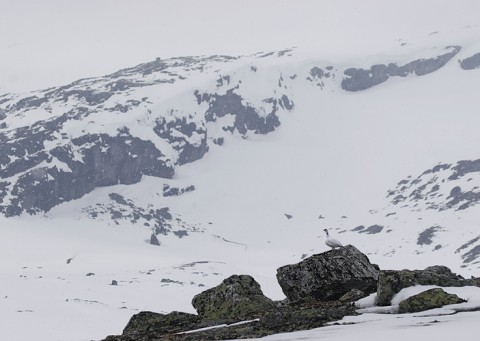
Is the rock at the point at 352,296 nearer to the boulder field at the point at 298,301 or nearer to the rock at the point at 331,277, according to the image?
the boulder field at the point at 298,301

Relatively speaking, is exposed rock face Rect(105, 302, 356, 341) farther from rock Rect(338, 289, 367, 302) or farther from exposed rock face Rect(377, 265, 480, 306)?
exposed rock face Rect(377, 265, 480, 306)

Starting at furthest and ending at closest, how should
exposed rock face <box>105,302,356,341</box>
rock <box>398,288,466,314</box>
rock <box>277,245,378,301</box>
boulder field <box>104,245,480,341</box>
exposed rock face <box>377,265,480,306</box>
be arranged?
rock <box>277,245,378,301</box>
exposed rock face <box>377,265,480,306</box>
boulder field <box>104,245,480,341</box>
rock <box>398,288,466,314</box>
exposed rock face <box>105,302,356,341</box>

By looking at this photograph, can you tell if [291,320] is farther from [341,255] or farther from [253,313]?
[341,255]

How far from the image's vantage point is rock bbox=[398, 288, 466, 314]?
1691cm

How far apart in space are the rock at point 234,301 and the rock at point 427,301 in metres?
5.28

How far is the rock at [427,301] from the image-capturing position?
1691 centimetres

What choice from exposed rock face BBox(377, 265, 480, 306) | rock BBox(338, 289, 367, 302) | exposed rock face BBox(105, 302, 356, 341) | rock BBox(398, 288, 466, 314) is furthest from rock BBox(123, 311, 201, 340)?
rock BBox(398, 288, 466, 314)

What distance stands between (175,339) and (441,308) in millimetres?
6310

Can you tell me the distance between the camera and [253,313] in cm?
2112

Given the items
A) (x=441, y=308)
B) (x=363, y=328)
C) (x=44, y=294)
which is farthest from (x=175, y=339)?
(x=44, y=294)

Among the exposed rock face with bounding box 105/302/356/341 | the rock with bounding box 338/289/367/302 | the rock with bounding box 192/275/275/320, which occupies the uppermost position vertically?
the exposed rock face with bounding box 105/302/356/341

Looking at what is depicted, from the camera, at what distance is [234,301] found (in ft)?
73.3

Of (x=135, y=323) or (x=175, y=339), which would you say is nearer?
(x=175, y=339)

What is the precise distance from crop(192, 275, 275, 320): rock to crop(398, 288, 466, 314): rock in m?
5.28
